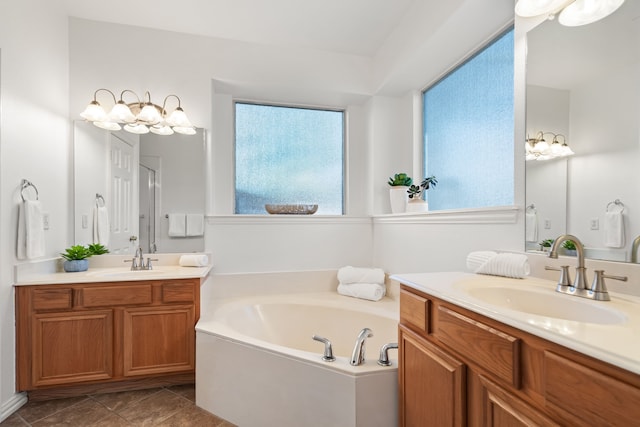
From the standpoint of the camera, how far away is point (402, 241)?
8.66 ft

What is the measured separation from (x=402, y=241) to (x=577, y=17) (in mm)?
1702

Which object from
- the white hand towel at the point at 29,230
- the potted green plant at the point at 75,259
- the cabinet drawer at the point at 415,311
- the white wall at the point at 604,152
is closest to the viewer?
the white wall at the point at 604,152

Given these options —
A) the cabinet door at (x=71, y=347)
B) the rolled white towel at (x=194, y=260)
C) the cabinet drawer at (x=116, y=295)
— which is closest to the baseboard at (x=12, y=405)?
the cabinet door at (x=71, y=347)

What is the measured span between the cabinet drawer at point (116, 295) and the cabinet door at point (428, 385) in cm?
163

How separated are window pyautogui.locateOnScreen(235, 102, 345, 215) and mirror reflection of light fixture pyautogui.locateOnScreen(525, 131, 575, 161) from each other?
1931mm

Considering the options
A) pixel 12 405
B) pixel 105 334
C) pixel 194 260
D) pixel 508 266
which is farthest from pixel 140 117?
pixel 508 266

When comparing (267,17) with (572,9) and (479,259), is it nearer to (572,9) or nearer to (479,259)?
(572,9)

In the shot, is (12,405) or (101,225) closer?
(12,405)

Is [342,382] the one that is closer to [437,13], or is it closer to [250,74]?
[437,13]

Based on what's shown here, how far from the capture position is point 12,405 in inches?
75.1

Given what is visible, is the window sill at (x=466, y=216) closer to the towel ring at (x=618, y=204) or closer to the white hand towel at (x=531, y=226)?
the white hand towel at (x=531, y=226)

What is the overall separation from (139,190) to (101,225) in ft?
1.24

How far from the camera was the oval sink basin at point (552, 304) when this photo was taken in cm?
98

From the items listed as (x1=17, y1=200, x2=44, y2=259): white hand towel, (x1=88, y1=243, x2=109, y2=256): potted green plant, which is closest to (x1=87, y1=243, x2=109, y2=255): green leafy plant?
(x1=88, y1=243, x2=109, y2=256): potted green plant
